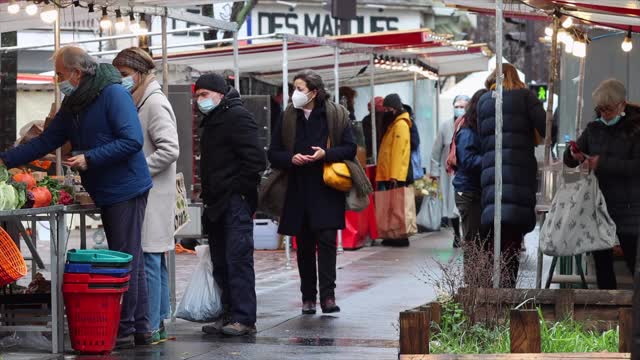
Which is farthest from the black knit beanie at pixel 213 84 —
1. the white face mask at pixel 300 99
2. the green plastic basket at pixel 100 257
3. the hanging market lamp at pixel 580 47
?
the hanging market lamp at pixel 580 47

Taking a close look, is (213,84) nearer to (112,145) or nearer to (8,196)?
(112,145)

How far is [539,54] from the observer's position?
47.0 m

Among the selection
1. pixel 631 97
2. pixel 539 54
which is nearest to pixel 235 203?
pixel 631 97

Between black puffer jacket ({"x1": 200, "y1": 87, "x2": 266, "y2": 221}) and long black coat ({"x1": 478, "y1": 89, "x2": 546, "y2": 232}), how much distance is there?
201cm

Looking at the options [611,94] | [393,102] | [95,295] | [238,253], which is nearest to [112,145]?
[95,295]

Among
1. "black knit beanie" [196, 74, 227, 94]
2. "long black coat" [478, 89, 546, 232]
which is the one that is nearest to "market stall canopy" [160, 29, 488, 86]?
"long black coat" [478, 89, 546, 232]

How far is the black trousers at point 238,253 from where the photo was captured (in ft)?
33.0

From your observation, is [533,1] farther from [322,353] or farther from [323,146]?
[322,353]

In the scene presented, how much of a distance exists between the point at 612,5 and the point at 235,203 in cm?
294

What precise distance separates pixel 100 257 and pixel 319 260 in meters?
2.56

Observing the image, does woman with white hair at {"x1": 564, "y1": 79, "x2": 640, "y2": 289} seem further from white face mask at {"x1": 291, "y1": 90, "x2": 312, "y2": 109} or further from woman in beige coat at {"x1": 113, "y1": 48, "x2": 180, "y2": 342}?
woman in beige coat at {"x1": 113, "y1": 48, "x2": 180, "y2": 342}

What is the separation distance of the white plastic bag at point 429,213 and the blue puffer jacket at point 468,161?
31.0 ft

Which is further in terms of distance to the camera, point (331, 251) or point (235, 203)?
point (331, 251)

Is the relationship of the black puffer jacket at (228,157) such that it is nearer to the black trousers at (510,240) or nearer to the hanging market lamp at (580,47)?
the black trousers at (510,240)
